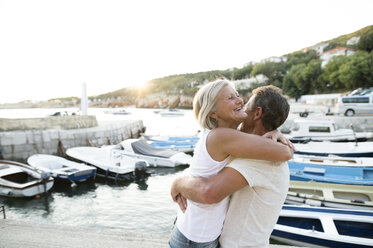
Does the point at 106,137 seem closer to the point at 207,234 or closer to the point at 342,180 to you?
the point at 342,180

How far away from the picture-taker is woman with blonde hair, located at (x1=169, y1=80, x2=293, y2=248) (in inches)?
55.6

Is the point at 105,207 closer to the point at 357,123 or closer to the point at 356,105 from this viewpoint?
the point at 357,123

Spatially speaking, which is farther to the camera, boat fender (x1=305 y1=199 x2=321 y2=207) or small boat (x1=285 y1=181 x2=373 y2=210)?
boat fender (x1=305 y1=199 x2=321 y2=207)

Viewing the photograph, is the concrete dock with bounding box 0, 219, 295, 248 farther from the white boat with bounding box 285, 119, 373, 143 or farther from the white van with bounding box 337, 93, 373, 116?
the white van with bounding box 337, 93, 373, 116

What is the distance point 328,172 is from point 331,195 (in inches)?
61.6

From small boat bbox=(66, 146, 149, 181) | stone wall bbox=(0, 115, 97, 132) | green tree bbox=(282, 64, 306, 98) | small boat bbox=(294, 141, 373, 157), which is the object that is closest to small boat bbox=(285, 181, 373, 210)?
small boat bbox=(294, 141, 373, 157)

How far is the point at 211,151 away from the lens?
4.67 ft

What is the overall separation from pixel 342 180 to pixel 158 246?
6461 mm

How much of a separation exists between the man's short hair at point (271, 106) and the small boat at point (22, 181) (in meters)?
9.92

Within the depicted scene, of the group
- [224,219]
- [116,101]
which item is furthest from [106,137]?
[116,101]

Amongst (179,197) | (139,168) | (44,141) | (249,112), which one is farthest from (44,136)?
(249,112)

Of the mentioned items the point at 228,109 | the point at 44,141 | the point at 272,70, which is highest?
the point at 272,70

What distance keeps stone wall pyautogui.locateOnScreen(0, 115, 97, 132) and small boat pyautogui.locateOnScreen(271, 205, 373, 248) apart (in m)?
16.4

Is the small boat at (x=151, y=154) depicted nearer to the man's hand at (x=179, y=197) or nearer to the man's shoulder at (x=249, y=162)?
the man's hand at (x=179, y=197)
